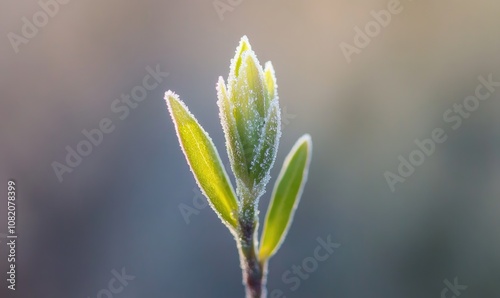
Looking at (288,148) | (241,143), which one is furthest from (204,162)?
(288,148)

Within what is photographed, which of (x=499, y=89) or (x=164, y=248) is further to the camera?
(x=499, y=89)

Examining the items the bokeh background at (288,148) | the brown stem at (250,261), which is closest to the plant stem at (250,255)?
the brown stem at (250,261)

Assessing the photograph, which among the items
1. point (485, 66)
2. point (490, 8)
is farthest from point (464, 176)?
point (490, 8)

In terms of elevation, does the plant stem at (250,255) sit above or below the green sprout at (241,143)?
below

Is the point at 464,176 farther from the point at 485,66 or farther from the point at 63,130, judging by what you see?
the point at 63,130

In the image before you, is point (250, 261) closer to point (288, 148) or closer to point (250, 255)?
point (250, 255)

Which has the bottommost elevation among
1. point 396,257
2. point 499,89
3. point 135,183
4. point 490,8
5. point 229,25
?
point 396,257

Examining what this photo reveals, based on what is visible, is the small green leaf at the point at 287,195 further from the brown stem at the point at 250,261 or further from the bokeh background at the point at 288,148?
the bokeh background at the point at 288,148
